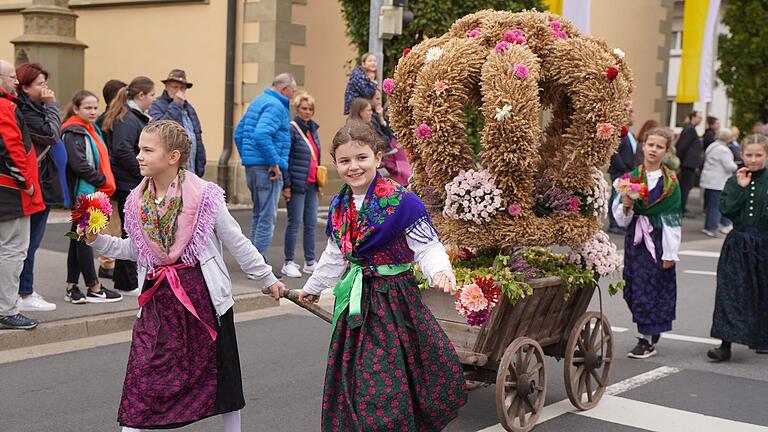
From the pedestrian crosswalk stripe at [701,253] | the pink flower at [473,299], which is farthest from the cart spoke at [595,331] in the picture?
the pedestrian crosswalk stripe at [701,253]

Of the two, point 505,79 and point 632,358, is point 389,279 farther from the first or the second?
point 632,358

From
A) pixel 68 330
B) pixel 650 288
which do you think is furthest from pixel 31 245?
→ pixel 650 288

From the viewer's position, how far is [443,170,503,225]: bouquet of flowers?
5590mm

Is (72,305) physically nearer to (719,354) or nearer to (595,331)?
(595,331)

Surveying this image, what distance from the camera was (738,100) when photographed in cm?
2336

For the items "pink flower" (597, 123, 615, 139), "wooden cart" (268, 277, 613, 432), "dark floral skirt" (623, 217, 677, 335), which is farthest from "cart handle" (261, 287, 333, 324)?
"dark floral skirt" (623, 217, 677, 335)

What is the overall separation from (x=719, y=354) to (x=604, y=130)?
3.09 m

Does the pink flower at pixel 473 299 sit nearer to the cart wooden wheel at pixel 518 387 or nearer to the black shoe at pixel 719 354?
the cart wooden wheel at pixel 518 387

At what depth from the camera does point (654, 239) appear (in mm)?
7453

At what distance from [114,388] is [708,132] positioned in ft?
56.9

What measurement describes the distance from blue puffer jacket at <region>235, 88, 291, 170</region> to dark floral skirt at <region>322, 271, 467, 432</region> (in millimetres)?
5413

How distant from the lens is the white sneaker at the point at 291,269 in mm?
10273

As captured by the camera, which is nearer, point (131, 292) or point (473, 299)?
point (473, 299)

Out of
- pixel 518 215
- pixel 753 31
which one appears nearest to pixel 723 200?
pixel 518 215
